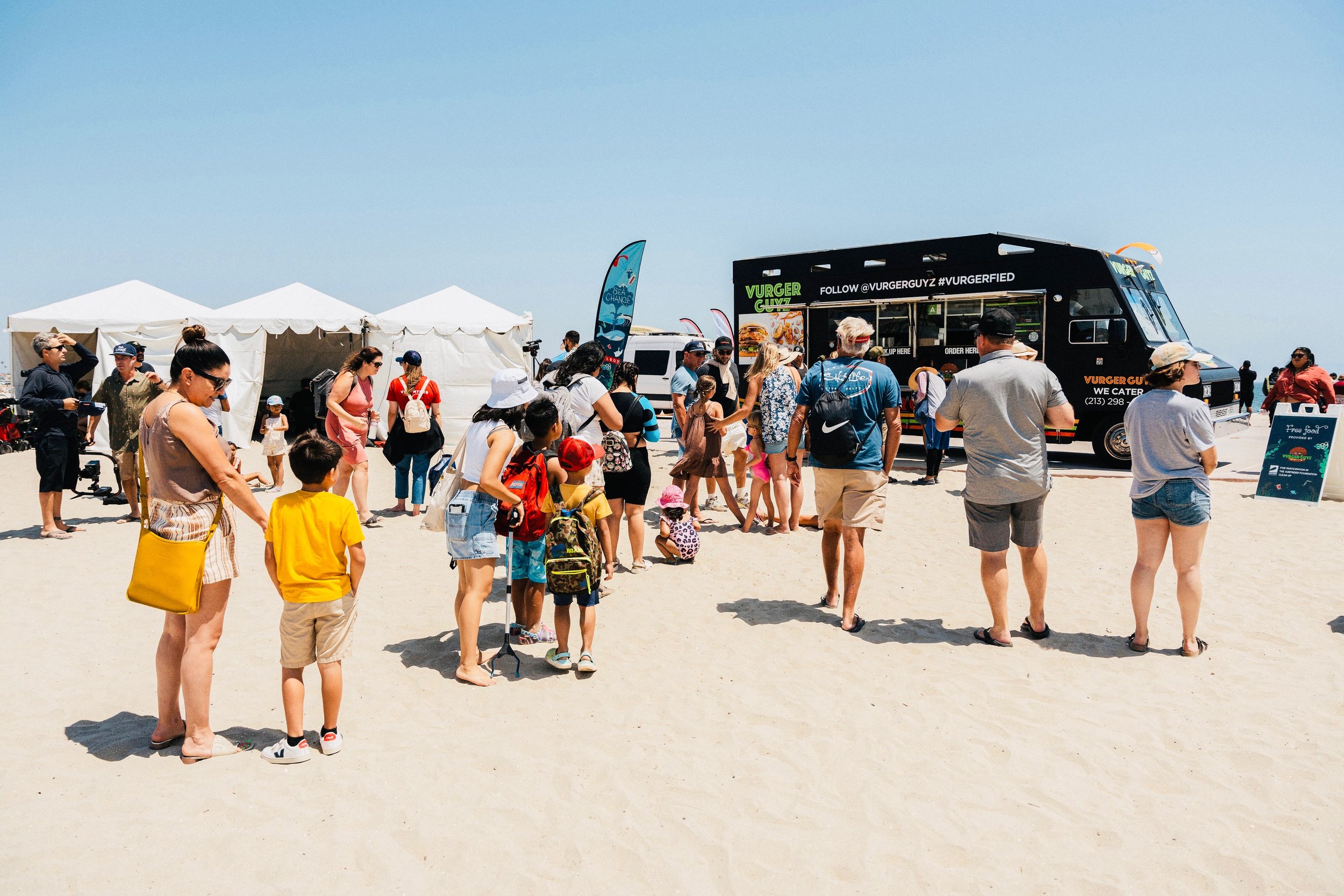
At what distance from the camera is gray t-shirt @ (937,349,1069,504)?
4.37 m

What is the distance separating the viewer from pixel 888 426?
16.0 feet

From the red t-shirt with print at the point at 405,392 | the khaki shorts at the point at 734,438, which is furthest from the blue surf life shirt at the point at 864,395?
the red t-shirt with print at the point at 405,392

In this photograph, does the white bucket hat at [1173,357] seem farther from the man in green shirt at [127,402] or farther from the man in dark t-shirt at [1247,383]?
the man in dark t-shirt at [1247,383]

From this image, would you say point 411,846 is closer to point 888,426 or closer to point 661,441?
point 888,426

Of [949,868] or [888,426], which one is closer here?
[949,868]

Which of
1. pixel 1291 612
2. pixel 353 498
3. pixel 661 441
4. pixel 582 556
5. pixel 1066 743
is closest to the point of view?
pixel 1066 743

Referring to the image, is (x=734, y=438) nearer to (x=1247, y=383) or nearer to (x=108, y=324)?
(x=108, y=324)

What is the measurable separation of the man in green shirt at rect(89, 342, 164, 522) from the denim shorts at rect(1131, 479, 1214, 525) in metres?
7.86

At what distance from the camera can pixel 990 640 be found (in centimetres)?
475

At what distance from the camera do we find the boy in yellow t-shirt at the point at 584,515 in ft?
13.7

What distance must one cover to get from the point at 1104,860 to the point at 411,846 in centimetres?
234

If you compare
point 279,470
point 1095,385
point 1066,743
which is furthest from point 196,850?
point 1095,385

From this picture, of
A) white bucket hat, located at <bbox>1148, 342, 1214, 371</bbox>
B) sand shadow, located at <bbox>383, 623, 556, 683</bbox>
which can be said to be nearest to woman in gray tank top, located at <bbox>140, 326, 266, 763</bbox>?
sand shadow, located at <bbox>383, 623, 556, 683</bbox>

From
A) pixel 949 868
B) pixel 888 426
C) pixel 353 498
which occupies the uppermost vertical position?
pixel 888 426
